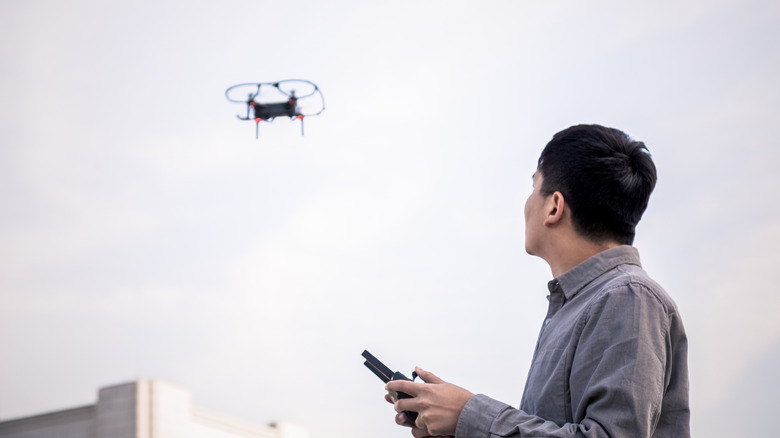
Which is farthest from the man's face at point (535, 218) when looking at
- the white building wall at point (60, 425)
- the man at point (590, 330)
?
the white building wall at point (60, 425)

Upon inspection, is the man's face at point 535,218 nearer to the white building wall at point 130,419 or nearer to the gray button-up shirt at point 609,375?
the gray button-up shirt at point 609,375

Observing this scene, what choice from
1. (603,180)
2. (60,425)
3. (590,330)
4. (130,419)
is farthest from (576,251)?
(60,425)

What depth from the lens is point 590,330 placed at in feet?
6.50

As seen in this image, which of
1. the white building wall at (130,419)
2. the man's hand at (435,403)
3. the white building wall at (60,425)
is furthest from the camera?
the white building wall at (60,425)

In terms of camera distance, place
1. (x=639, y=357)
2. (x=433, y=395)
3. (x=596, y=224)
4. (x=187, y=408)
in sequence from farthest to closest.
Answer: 1. (x=187, y=408)
2. (x=596, y=224)
3. (x=433, y=395)
4. (x=639, y=357)

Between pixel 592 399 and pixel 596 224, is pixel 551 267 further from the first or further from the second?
pixel 592 399

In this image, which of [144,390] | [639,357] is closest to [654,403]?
[639,357]

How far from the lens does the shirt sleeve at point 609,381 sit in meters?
1.82

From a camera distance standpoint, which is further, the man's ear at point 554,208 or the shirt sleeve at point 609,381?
the man's ear at point 554,208

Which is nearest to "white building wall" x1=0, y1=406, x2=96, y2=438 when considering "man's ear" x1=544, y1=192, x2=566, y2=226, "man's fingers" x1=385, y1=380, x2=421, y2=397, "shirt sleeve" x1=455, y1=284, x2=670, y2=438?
"man's fingers" x1=385, y1=380, x2=421, y2=397

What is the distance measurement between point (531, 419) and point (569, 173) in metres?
0.72

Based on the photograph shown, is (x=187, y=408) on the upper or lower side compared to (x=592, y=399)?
upper

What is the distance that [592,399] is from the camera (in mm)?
1877

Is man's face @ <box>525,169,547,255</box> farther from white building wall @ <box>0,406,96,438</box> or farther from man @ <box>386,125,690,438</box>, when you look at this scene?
white building wall @ <box>0,406,96,438</box>
